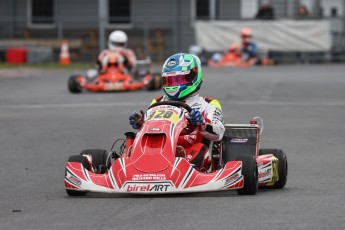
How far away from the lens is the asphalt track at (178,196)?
7.50m

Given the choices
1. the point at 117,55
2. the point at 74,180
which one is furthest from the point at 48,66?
the point at 74,180

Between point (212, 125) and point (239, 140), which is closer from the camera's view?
point (212, 125)

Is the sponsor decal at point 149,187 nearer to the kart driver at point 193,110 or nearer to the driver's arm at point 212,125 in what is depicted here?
the kart driver at point 193,110

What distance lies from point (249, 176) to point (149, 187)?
83cm

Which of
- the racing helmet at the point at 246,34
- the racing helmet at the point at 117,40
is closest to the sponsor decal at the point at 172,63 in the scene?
the racing helmet at the point at 117,40

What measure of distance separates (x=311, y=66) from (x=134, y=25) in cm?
810

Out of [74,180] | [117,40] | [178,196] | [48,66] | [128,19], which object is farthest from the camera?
[128,19]

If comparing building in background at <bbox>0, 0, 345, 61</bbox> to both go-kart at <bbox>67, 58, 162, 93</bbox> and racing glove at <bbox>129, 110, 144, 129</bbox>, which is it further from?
racing glove at <bbox>129, 110, 144, 129</bbox>

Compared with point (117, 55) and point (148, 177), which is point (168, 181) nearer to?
point (148, 177)

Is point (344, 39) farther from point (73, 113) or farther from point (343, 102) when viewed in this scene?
point (73, 113)

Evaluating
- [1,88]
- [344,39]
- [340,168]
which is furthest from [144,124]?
[344,39]

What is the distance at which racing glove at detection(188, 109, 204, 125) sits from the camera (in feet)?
30.6

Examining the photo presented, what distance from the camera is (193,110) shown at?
937cm

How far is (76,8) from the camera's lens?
3991 centimetres
